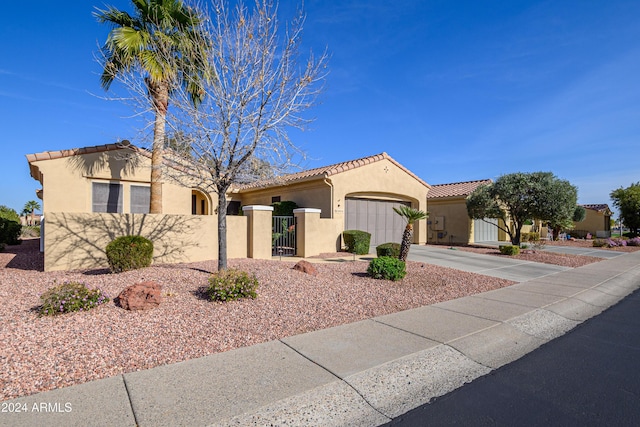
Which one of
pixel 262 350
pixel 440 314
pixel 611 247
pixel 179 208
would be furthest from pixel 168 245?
pixel 611 247

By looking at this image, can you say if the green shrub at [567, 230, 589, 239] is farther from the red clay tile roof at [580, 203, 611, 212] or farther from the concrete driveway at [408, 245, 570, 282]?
the concrete driveway at [408, 245, 570, 282]

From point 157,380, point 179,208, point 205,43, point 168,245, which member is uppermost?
point 205,43

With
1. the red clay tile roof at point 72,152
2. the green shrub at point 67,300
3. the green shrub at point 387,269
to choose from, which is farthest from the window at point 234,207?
the green shrub at point 67,300

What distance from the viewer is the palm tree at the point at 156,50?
344 inches

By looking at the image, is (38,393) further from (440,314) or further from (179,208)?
(179,208)

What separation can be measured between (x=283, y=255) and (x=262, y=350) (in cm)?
933

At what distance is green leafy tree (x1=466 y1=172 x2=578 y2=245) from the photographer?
17922 mm

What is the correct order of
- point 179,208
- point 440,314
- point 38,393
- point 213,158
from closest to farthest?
point 38,393 → point 440,314 → point 213,158 → point 179,208

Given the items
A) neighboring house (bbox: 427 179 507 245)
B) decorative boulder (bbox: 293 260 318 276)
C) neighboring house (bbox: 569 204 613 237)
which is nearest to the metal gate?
decorative boulder (bbox: 293 260 318 276)

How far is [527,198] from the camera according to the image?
61.0 feet

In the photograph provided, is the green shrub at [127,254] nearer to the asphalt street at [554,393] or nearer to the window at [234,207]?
the asphalt street at [554,393]

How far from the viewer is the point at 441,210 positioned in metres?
24.5

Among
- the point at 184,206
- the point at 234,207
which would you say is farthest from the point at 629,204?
the point at 184,206

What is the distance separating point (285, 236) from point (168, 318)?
893 centimetres
